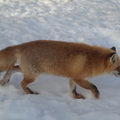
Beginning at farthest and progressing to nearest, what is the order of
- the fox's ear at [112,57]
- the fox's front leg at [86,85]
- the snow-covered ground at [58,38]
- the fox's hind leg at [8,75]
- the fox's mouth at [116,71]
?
1. the fox's hind leg at [8,75]
2. the fox's mouth at [116,71]
3. the fox's front leg at [86,85]
4. the fox's ear at [112,57]
5. the snow-covered ground at [58,38]

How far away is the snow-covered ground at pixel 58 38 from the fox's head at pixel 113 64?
49cm

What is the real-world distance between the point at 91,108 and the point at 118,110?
0.48 meters

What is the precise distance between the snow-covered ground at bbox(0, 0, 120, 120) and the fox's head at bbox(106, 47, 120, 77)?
0.49 metres

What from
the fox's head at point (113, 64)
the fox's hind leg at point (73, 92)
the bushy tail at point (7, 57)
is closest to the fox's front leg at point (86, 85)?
the fox's hind leg at point (73, 92)

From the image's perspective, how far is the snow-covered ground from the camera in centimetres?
304

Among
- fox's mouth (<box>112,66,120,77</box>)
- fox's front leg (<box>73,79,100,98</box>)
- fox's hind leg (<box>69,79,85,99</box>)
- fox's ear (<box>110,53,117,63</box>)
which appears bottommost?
fox's hind leg (<box>69,79,85,99</box>)

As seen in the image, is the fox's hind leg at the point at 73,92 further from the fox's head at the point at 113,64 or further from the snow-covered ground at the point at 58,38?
the fox's head at the point at 113,64

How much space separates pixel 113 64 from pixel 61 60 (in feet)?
3.48

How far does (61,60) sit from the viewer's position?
3.70m

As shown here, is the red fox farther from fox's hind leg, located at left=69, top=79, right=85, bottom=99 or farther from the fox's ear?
fox's hind leg, located at left=69, top=79, right=85, bottom=99

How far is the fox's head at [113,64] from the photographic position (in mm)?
3531

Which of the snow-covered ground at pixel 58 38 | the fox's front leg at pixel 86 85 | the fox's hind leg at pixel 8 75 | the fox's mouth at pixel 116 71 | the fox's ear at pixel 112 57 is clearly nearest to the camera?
the snow-covered ground at pixel 58 38

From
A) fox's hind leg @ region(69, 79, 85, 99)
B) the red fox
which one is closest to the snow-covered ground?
fox's hind leg @ region(69, 79, 85, 99)

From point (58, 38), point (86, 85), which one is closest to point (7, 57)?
point (86, 85)
